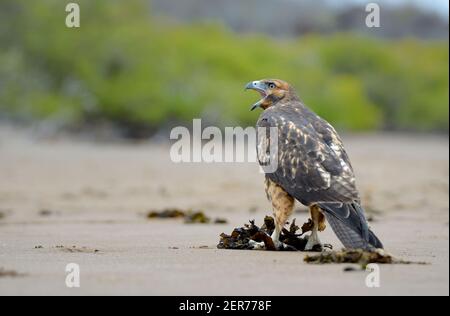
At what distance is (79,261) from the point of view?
7.80 meters

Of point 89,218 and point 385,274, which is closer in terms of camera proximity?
point 385,274

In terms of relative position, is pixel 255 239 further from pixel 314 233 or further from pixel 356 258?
pixel 356 258

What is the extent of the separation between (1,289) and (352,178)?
3.21 m

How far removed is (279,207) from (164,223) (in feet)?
11.0

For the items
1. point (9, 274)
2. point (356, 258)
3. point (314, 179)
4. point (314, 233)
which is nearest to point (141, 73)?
point (314, 233)

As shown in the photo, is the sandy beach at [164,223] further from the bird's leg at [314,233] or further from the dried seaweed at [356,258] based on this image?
the bird's leg at [314,233]

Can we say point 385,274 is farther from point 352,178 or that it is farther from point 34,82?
point 34,82

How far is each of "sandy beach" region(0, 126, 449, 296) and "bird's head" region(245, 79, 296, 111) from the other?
1.38 metres

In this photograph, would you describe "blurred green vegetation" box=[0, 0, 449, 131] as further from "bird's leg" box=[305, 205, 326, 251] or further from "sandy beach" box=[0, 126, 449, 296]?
"bird's leg" box=[305, 205, 326, 251]

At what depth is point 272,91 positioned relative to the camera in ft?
31.8

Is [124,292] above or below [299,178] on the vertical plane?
below

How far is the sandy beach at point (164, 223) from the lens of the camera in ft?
22.3

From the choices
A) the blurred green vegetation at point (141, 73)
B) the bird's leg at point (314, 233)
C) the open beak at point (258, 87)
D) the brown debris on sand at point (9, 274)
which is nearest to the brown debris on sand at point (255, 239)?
the bird's leg at point (314, 233)
